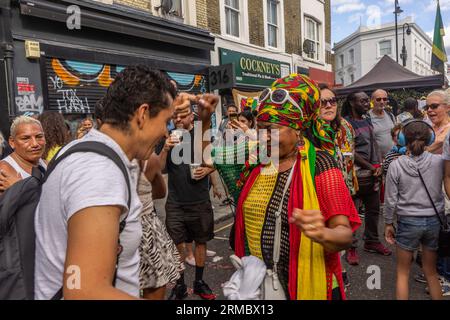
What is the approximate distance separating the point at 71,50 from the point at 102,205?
24.2 ft

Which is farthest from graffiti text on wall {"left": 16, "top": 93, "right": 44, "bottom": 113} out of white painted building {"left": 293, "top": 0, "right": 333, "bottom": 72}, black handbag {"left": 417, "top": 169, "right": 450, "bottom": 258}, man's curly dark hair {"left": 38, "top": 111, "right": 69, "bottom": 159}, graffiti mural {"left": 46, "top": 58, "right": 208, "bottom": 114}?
white painted building {"left": 293, "top": 0, "right": 333, "bottom": 72}

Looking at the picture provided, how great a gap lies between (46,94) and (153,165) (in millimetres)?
4963

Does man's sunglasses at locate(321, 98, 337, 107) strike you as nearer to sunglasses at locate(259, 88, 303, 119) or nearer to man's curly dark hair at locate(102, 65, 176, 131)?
sunglasses at locate(259, 88, 303, 119)

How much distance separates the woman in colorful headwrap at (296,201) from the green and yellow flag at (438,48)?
595 inches

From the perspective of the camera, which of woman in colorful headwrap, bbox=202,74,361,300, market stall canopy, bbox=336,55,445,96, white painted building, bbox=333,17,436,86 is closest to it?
woman in colorful headwrap, bbox=202,74,361,300

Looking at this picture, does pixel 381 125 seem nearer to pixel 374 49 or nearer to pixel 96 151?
pixel 96 151

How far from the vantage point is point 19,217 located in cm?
147

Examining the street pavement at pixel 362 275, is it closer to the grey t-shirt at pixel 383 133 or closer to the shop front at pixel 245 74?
the grey t-shirt at pixel 383 133

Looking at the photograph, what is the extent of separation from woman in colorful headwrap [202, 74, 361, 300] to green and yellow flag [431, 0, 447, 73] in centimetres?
1512

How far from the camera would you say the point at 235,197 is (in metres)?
2.22

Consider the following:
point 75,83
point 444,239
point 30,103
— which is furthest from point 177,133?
point 75,83

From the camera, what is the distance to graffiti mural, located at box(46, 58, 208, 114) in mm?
7203

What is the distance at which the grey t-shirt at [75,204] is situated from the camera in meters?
1.10

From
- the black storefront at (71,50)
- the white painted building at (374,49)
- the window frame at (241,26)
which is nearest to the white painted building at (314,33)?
the window frame at (241,26)
